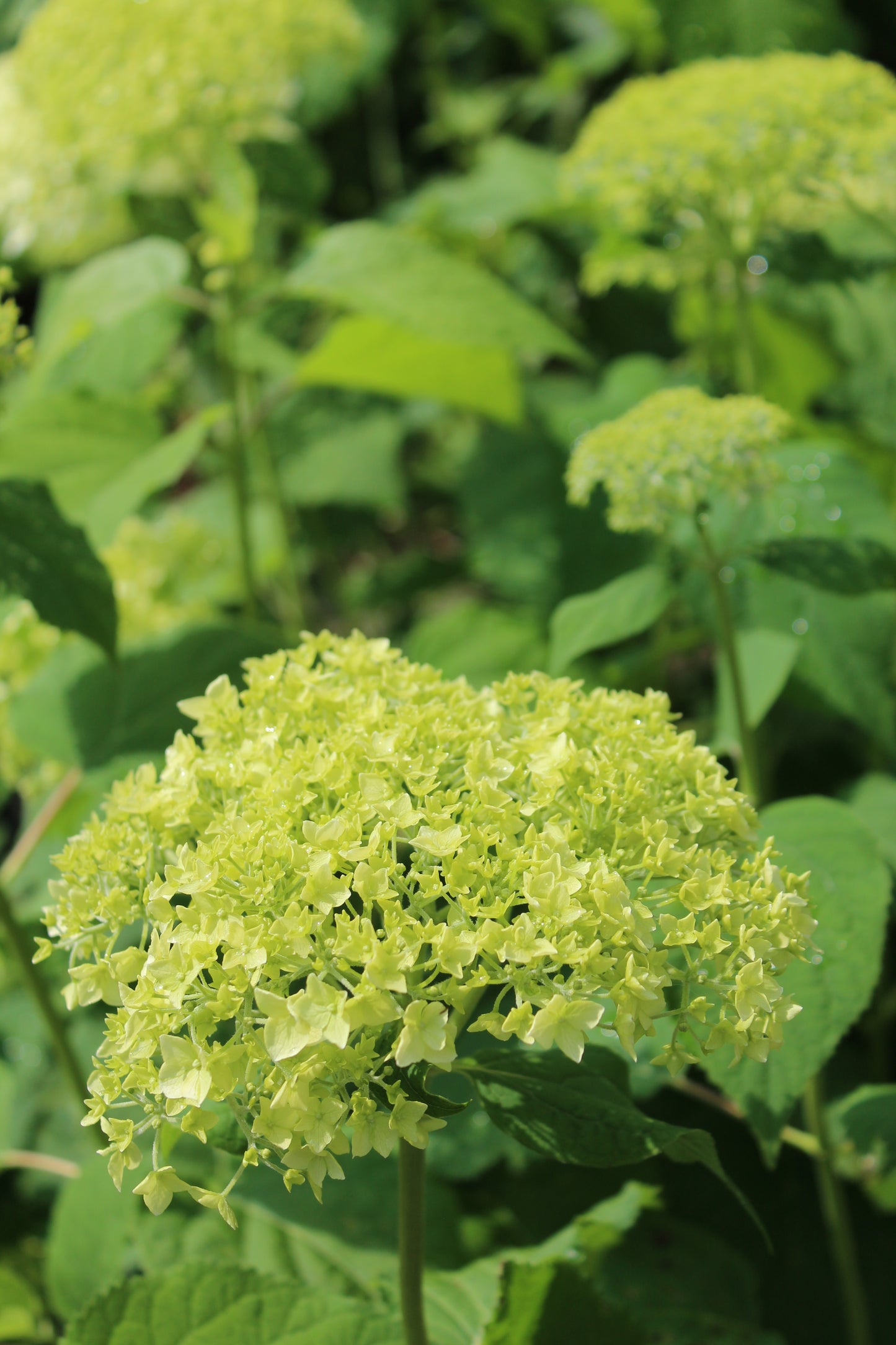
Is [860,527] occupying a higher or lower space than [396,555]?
higher

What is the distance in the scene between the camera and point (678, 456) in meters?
1.05

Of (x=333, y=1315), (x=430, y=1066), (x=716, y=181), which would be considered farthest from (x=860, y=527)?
(x=333, y=1315)

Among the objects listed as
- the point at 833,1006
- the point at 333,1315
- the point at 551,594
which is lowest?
the point at 551,594

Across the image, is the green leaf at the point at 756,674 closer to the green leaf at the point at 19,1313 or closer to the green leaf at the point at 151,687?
the green leaf at the point at 151,687

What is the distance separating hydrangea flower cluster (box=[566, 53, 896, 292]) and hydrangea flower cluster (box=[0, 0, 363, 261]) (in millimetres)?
441

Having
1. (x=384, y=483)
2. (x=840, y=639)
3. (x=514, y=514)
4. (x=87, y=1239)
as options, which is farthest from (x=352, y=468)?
(x=87, y=1239)

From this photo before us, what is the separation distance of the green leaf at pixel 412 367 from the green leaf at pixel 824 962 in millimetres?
906

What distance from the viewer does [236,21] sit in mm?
1629

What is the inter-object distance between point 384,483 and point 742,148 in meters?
1.05

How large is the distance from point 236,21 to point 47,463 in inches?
25.8

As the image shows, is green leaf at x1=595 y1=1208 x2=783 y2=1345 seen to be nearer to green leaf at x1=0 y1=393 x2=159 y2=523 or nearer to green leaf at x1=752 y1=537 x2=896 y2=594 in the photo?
green leaf at x1=752 y1=537 x2=896 y2=594

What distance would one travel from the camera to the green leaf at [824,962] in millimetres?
958

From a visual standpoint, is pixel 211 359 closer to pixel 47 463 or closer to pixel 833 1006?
pixel 47 463

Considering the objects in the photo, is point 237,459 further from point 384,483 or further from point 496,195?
point 496,195
